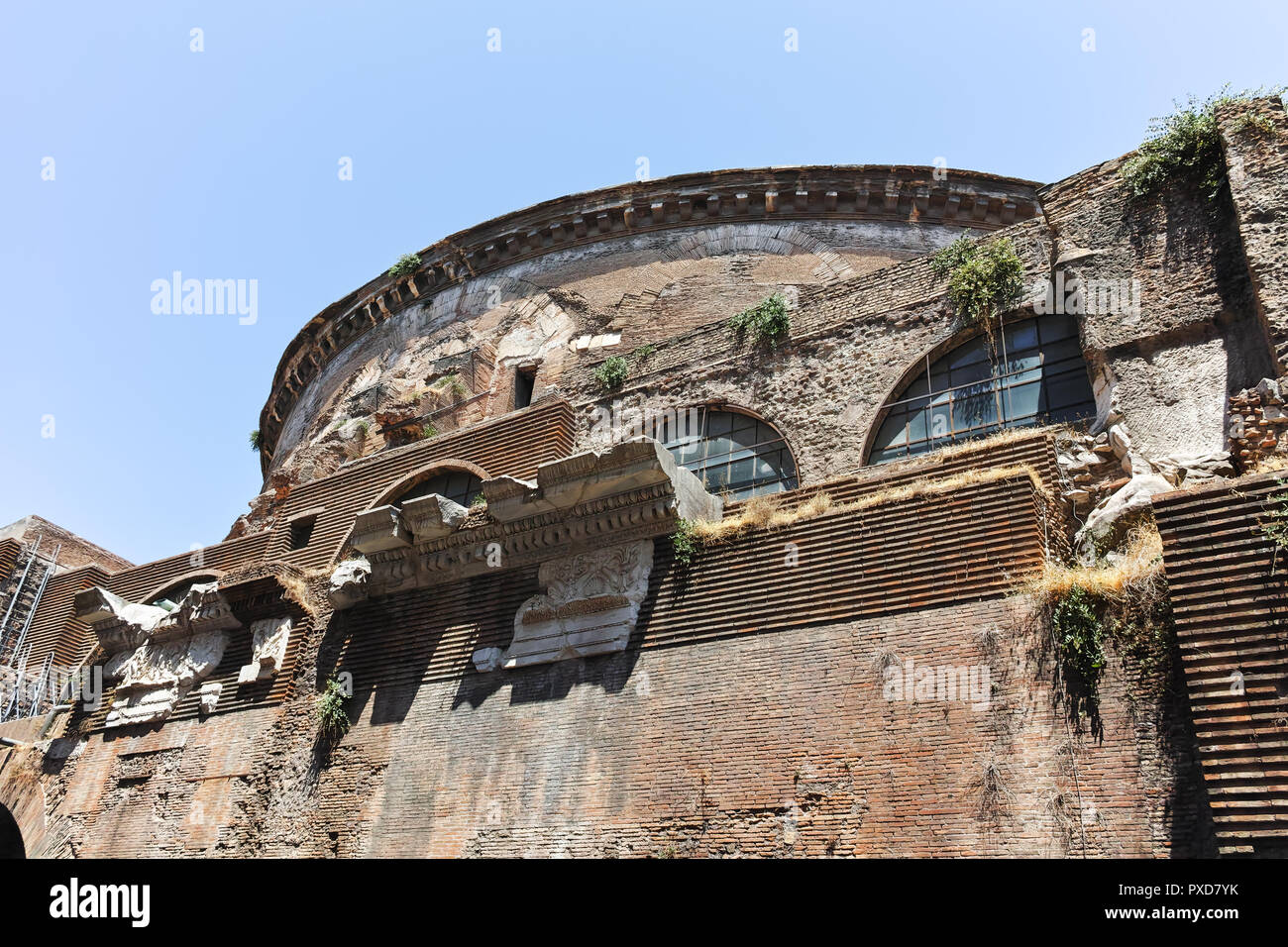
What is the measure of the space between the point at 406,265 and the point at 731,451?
11165 mm

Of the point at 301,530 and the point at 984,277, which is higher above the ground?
the point at 984,277

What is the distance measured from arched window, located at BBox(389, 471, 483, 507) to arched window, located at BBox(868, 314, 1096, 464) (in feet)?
15.4

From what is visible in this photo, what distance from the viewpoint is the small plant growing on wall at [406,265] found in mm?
19250

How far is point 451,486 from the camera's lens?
464 inches

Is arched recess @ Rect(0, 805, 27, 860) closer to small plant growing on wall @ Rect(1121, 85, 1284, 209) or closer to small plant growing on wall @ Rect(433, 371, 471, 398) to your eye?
small plant growing on wall @ Rect(433, 371, 471, 398)

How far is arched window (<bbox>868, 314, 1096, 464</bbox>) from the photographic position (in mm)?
8594

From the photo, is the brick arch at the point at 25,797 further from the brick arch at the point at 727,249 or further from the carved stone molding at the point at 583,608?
the brick arch at the point at 727,249

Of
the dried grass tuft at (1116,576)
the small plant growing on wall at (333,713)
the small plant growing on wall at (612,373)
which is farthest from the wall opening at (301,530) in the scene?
the dried grass tuft at (1116,576)

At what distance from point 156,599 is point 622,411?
7613 millimetres

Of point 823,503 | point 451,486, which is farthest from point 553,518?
point 451,486

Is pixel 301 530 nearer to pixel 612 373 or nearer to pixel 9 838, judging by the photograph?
pixel 612 373

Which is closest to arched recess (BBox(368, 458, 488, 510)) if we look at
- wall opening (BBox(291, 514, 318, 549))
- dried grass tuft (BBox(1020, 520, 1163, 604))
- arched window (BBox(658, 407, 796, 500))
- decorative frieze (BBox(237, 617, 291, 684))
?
wall opening (BBox(291, 514, 318, 549))

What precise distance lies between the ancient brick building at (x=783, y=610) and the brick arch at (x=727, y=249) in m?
5.41
